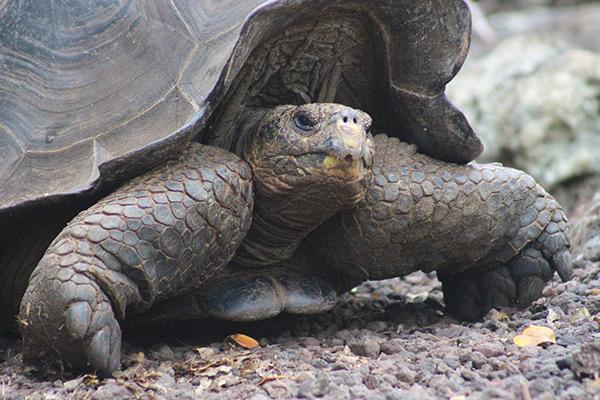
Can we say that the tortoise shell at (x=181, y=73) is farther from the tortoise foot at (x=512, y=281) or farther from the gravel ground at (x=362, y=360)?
the gravel ground at (x=362, y=360)

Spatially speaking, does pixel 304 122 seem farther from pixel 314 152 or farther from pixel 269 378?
pixel 269 378

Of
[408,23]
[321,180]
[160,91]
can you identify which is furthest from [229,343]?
[408,23]

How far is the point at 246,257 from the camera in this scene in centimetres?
436

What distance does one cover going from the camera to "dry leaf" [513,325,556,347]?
380 centimetres

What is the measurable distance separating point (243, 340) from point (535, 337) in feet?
3.73

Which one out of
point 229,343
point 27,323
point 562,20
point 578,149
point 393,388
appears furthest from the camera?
point 562,20

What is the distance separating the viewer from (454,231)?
174 inches

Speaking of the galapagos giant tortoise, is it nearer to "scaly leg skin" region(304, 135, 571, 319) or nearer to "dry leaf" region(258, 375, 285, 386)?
"scaly leg skin" region(304, 135, 571, 319)

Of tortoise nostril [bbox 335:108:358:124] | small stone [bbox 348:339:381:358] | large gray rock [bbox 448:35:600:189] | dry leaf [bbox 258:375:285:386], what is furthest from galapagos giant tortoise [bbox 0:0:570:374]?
large gray rock [bbox 448:35:600:189]

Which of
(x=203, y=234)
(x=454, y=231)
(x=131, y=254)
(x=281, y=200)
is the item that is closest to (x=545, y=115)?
(x=454, y=231)

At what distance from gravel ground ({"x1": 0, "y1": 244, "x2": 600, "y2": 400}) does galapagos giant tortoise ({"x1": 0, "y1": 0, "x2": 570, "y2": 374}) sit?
0.48 feet

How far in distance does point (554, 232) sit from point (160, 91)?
183 centimetres

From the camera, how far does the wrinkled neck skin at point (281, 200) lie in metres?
4.00

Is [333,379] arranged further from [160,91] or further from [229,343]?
[160,91]
